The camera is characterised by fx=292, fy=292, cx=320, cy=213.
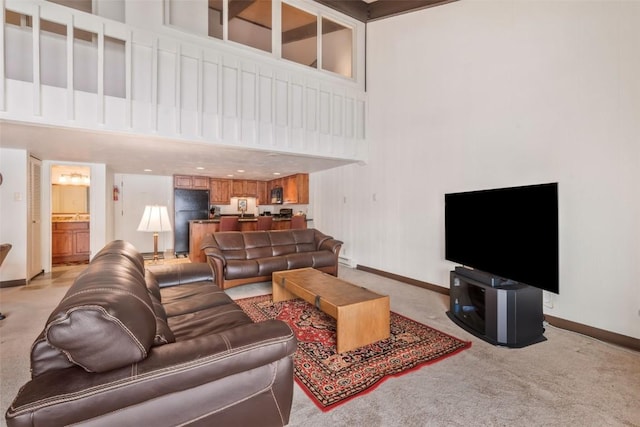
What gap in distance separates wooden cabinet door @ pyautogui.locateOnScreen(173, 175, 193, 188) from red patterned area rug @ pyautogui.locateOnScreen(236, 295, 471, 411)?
5.77m

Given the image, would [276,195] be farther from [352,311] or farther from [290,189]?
[352,311]

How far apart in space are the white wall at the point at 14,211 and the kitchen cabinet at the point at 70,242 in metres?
1.84

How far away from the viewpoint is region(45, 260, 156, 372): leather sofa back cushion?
100cm

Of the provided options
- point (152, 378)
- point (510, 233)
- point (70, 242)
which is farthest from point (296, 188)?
point (152, 378)

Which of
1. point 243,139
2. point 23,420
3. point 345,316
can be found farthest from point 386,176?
point 23,420

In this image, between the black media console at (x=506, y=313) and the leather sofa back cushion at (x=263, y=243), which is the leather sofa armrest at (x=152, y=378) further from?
the leather sofa back cushion at (x=263, y=243)

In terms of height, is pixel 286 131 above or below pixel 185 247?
above

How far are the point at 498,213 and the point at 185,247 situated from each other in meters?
7.28

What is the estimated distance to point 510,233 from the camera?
2607 millimetres

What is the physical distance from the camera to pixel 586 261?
2.76 meters

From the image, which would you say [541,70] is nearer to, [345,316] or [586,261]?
[586,261]

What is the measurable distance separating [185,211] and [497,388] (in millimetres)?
7730

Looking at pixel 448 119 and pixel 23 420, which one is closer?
pixel 23 420

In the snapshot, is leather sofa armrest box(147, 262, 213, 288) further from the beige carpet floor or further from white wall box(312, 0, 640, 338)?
white wall box(312, 0, 640, 338)
